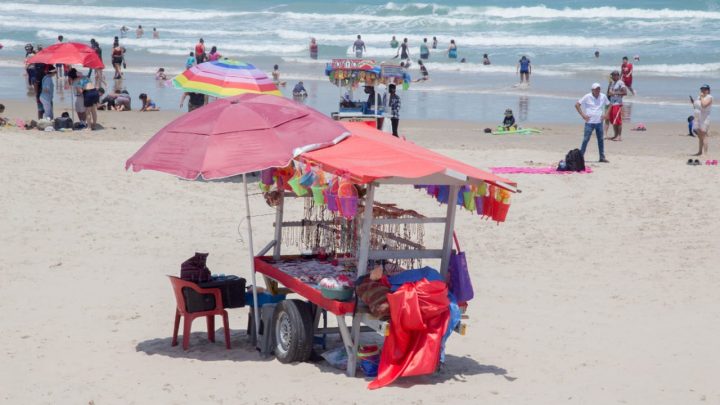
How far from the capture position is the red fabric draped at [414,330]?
679cm

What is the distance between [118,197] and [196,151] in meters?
6.14

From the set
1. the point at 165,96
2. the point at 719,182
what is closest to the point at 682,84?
the point at 165,96

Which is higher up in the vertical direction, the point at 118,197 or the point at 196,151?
the point at 196,151

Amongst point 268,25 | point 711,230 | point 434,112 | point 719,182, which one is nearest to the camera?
point 711,230

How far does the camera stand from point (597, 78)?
35.0 m

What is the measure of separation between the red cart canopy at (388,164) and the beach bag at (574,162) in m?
8.47

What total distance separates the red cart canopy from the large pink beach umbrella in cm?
15

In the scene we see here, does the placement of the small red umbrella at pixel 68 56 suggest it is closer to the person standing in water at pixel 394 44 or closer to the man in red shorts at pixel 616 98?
the man in red shorts at pixel 616 98

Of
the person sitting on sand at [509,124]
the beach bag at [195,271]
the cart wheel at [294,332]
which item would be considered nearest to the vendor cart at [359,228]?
the cart wheel at [294,332]

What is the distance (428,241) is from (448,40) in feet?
127

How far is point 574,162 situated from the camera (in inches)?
613

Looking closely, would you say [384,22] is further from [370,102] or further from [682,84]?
[370,102]

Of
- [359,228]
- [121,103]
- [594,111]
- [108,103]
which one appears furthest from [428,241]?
[108,103]

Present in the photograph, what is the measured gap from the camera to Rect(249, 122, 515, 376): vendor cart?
22.5ft
